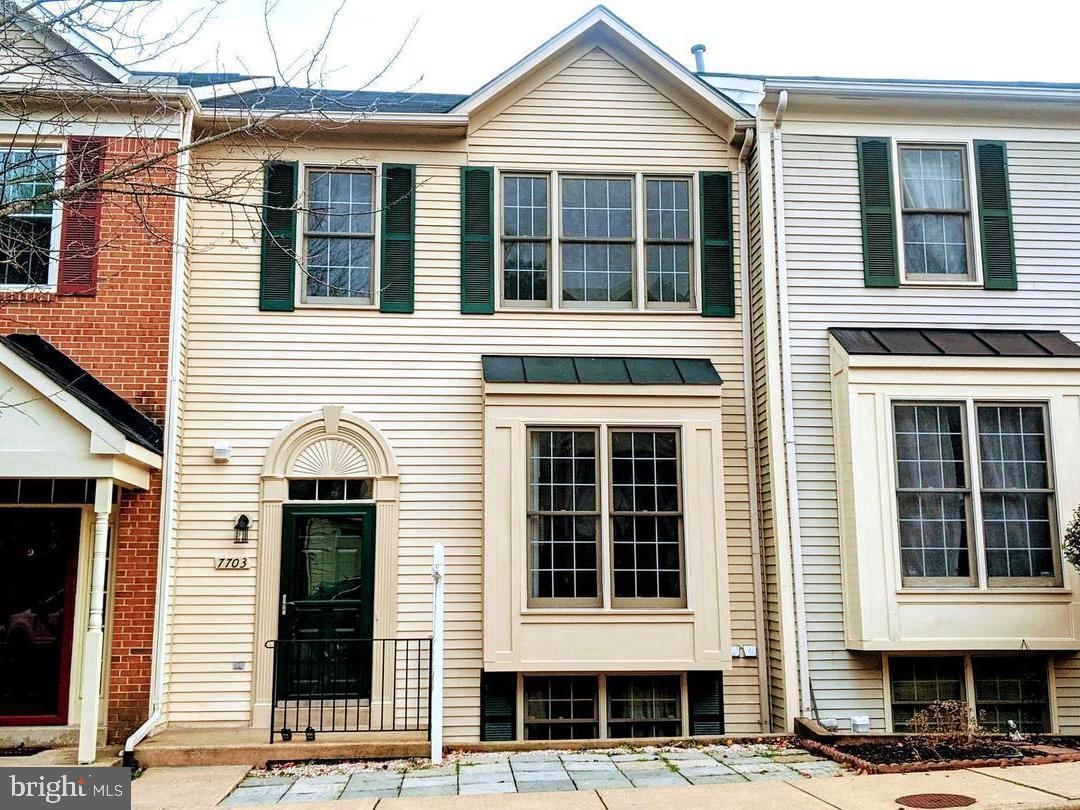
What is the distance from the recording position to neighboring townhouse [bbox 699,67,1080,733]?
9.50 meters

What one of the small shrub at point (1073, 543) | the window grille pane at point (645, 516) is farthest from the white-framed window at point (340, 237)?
the small shrub at point (1073, 543)

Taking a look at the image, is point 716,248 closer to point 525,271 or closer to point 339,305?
point 525,271

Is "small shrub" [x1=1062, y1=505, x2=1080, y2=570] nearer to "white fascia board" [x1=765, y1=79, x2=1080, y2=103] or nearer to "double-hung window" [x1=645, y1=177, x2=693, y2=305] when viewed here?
"double-hung window" [x1=645, y1=177, x2=693, y2=305]

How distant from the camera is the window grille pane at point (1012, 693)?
31.5ft

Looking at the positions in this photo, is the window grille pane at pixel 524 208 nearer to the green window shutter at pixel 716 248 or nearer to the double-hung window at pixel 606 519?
the green window shutter at pixel 716 248

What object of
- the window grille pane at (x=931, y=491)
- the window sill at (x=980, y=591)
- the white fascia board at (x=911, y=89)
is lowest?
the window sill at (x=980, y=591)

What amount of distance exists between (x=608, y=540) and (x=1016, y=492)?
13.4ft

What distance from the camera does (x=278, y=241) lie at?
33.7ft

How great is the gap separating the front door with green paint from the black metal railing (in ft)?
0.04

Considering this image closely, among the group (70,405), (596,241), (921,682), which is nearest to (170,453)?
(70,405)

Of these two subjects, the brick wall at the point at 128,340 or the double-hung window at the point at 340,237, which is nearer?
the brick wall at the point at 128,340

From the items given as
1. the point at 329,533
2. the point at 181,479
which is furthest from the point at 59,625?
the point at 329,533

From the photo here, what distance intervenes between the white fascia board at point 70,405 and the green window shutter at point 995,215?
8.82 m

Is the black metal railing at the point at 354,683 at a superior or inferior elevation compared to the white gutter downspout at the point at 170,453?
inferior
